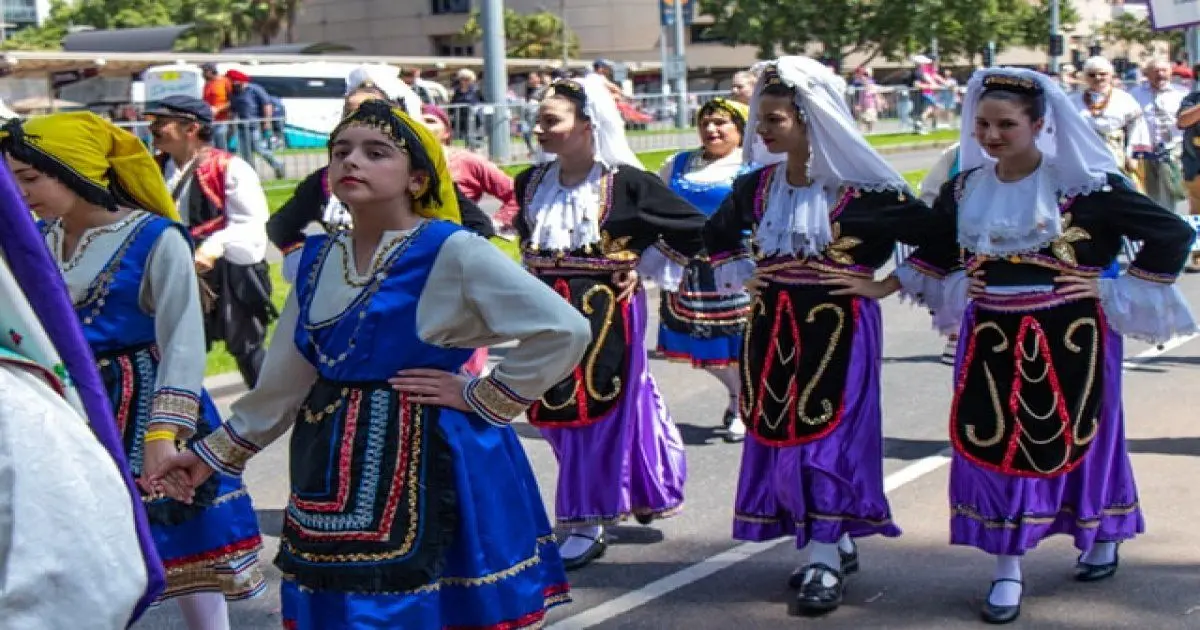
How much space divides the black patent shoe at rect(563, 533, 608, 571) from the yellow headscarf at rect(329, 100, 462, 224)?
8.01 ft

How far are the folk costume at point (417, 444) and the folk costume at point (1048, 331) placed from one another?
6.70 feet

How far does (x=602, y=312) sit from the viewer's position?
6.48 m

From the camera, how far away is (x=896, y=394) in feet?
32.1

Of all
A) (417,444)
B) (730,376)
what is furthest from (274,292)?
(417,444)

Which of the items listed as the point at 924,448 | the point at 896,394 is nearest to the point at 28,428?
the point at 924,448

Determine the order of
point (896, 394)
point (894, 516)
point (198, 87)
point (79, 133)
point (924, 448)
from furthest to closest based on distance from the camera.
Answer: point (198, 87)
point (896, 394)
point (924, 448)
point (894, 516)
point (79, 133)

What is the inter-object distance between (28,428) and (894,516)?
5361mm

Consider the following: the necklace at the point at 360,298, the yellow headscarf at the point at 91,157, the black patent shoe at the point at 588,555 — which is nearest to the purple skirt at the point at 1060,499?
the black patent shoe at the point at 588,555

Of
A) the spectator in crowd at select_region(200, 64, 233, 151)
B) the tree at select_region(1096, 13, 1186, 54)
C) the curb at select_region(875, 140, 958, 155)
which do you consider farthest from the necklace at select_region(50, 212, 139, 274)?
the tree at select_region(1096, 13, 1186, 54)

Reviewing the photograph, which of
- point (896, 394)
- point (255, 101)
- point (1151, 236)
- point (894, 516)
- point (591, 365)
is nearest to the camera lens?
point (1151, 236)

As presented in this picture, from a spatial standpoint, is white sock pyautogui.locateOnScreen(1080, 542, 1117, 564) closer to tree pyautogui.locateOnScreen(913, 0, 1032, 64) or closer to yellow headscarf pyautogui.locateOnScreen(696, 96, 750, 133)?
yellow headscarf pyautogui.locateOnScreen(696, 96, 750, 133)

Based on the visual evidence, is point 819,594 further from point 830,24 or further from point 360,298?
point 830,24

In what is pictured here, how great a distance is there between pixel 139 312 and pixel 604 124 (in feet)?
7.37

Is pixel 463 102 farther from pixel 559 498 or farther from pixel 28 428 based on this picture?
pixel 28 428
